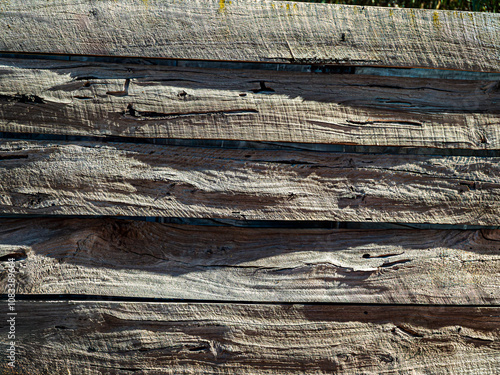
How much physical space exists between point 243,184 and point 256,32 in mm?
464

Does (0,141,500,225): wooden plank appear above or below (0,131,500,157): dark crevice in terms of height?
below

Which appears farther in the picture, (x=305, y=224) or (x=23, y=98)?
(x=305, y=224)

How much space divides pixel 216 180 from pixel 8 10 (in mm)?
786

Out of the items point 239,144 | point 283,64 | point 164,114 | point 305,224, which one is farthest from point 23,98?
point 305,224

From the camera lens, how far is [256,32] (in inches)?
42.0

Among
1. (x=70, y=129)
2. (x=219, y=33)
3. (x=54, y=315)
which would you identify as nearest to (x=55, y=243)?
(x=54, y=315)

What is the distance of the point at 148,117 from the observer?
1.07 metres

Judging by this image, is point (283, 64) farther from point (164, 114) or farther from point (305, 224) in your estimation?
point (305, 224)

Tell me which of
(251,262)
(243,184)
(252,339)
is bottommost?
(252,339)

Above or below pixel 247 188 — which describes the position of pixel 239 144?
above

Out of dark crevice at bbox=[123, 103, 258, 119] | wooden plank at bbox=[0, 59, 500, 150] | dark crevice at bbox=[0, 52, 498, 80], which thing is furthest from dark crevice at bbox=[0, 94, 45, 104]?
dark crevice at bbox=[123, 103, 258, 119]

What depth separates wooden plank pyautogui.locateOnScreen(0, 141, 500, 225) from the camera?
1056 millimetres

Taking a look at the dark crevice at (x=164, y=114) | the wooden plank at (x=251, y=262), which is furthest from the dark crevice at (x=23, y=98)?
the wooden plank at (x=251, y=262)

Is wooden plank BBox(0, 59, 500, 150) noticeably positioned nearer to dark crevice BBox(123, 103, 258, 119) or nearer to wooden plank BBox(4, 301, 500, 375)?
dark crevice BBox(123, 103, 258, 119)
